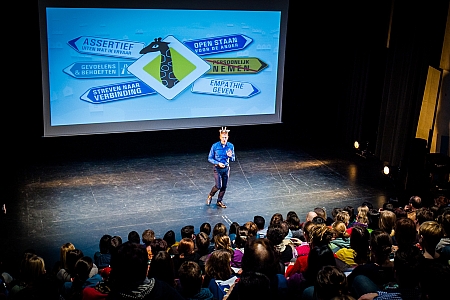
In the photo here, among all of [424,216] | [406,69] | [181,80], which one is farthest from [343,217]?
[181,80]

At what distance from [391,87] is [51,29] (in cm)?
591

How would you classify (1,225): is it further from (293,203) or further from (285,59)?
(285,59)

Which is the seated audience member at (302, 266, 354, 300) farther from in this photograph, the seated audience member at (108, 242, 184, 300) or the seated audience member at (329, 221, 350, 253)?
the seated audience member at (329, 221, 350, 253)

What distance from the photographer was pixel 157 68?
33.1ft

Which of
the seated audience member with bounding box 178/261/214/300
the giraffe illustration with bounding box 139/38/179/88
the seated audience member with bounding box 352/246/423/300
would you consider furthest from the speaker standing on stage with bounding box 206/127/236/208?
the seated audience member with bounding box 352/246/423/300

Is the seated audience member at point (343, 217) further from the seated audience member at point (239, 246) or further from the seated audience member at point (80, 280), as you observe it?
the seated audience member at point (80, 280)

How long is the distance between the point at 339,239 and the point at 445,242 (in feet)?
2.84

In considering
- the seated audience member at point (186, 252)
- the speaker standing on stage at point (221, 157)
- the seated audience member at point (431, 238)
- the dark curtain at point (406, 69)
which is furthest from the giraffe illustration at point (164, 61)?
the seated audience member at point (431, 238)

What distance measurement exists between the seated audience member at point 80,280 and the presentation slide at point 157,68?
596 centimetres

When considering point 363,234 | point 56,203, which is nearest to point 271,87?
point 56,203

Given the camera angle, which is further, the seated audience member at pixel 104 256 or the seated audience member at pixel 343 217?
the seated audience member at pixel 343 217

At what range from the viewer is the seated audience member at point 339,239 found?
4707mm

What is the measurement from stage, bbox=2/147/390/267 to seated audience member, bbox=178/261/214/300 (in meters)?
3.39

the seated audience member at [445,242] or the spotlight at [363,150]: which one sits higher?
the seated audience member at [445,242]
